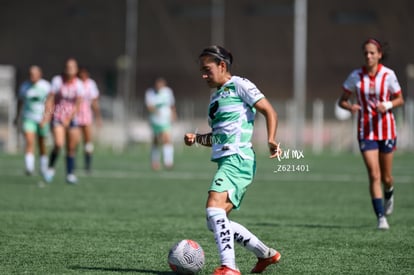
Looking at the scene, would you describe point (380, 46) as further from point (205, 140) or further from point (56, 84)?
point (56, 84)

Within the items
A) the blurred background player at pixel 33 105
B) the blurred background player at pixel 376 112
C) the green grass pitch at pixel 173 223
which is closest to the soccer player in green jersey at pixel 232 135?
the green grass pitch at pixel 173 223

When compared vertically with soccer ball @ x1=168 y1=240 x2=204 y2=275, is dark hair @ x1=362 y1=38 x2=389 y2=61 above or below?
above

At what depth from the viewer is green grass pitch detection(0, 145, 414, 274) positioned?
8.56m

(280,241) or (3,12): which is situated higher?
(3,12)

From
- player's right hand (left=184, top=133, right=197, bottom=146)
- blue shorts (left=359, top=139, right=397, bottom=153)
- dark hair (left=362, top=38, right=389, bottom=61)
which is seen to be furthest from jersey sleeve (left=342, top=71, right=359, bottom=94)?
player's right hand (left=184, top=133, right=197, bottom=146)

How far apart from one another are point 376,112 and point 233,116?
161 inches

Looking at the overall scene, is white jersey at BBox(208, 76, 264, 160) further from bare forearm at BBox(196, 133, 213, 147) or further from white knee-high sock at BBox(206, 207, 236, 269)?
white knee-high sock at BBox(206, 207, 236, 269)

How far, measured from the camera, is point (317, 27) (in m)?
45.6

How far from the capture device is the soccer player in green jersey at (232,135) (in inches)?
308

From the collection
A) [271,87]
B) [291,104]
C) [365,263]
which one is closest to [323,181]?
[365,263]

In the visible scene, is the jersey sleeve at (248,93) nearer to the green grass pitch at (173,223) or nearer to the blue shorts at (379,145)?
the green grass pitch at (173,223)

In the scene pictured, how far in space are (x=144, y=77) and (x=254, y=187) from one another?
29756 mm

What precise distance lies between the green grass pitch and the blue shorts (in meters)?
0.99

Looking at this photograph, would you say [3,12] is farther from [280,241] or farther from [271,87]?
[280,241]
